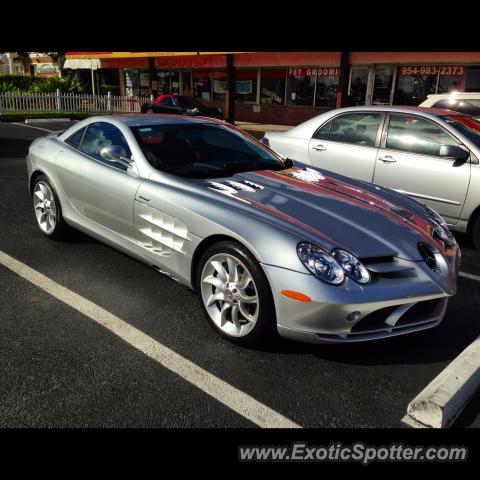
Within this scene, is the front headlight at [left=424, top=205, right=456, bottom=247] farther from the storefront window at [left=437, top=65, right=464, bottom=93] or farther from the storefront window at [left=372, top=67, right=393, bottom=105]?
the storefront window at [left=372, top=67, right=393, bottom=105]

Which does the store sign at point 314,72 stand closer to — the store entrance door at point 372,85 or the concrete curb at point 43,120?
the store entrance door at point 372,85

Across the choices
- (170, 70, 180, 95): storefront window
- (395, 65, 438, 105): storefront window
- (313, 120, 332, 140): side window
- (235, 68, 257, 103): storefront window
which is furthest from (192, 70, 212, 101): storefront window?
(313, 120, 332, 140): side window

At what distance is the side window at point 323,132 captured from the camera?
6305 mm

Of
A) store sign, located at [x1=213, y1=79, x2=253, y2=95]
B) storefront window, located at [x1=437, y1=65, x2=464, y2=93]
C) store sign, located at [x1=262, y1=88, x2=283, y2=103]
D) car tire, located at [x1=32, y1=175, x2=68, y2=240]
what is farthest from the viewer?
store sign, located at [x1=213, y1=79, x2=253, y2=95]

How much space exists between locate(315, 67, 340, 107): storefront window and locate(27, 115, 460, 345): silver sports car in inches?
715

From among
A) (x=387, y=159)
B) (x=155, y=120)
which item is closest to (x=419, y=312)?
(x=155, y=120)

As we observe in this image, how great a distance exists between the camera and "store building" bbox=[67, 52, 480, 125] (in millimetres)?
18438

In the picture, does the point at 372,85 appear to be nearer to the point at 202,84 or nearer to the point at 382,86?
the point at 382,86

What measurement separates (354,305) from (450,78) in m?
18.3

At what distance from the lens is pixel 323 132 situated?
20.8 ft

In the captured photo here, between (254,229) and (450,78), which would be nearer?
(254,229)

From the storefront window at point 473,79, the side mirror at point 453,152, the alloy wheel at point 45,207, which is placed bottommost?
the alloy wheel at point 45,207

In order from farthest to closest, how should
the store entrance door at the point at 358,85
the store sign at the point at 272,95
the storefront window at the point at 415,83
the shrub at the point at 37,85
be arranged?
the shrub at the point at 37,85 → the store sign at the point at 272,95 → the store entrance door at the point at 358,85 → the storefront window at the point at 415,83

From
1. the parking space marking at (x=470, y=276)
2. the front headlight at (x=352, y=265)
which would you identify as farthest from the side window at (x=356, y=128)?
the front headlight at (x=352, y=265)
